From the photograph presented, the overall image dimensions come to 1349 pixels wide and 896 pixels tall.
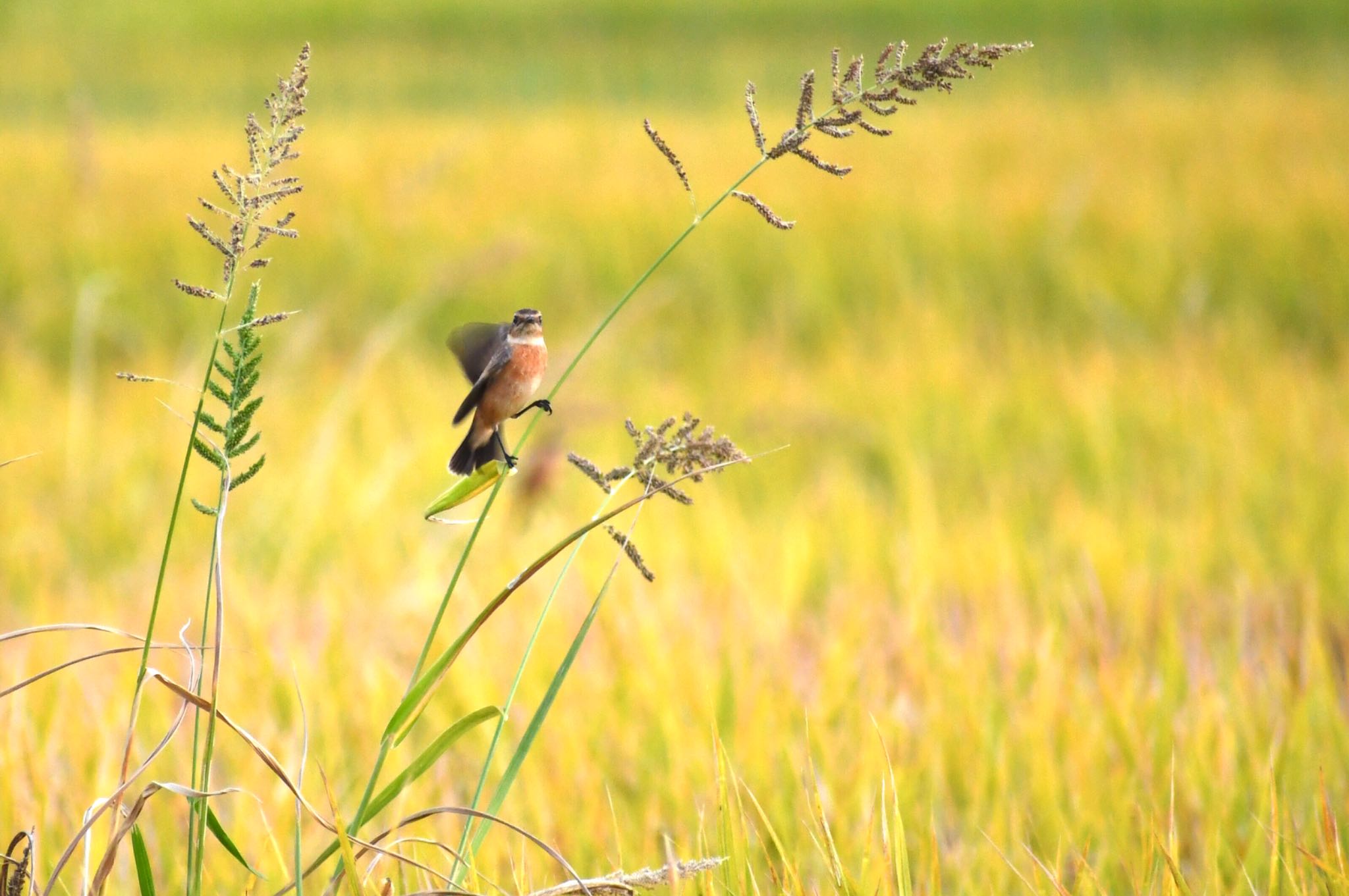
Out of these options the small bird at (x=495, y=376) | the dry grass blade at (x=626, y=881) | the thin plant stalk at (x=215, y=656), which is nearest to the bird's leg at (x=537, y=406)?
the small bird at (x=495, y=376)

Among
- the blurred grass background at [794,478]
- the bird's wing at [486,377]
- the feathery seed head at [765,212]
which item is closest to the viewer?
the feathery seed head at [765,212]

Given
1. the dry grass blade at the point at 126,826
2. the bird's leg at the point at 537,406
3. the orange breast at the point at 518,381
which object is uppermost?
the orange breast at the point at 518,381

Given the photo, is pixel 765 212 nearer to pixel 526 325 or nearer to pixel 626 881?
pixel 526 325

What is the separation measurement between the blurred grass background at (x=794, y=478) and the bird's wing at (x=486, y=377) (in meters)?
0.37

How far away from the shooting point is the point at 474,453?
0.79m

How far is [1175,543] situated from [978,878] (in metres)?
1.42

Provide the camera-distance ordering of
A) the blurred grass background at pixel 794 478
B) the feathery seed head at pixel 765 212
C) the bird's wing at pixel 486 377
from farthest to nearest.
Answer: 1. the blurred grass background at pixel 794 478
2. the bird's wing at pixel 486 377
3. the feathery seed head at pixel 765 212

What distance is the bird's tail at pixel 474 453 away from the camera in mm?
784

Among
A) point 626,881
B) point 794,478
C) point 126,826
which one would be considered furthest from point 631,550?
point 794,478

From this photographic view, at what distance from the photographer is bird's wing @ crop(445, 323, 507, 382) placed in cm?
67

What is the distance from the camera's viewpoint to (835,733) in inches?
64.4

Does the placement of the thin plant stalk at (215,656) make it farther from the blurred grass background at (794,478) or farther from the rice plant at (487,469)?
the blurred grass background at (794,478)

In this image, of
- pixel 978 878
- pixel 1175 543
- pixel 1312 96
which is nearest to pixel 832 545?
pixel 1175 543

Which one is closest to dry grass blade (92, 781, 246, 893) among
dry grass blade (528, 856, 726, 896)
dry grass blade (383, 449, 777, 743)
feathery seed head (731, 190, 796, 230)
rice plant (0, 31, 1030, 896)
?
rice plant (0, 31, 1030, 896)
